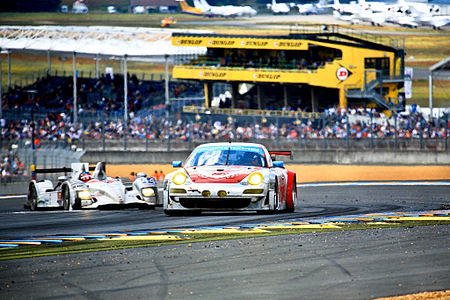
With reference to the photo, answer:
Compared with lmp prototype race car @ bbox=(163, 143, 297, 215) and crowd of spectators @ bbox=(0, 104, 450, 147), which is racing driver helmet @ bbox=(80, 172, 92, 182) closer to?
lmp prototype race car @ bbox=(163, 143, 297, 215)

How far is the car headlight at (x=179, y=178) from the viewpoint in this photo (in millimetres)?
12172

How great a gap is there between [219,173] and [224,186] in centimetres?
29

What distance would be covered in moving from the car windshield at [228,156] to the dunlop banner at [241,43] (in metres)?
36.5

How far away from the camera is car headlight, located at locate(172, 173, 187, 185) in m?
12.2

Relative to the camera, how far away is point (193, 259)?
332 inches

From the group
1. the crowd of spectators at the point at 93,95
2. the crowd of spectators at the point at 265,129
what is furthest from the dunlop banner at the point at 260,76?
the crowd of spectators at the point at 265,129

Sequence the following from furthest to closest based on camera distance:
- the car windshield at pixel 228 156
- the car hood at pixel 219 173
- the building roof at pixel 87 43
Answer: the building roof at pixel 87 43 < the car windshield at pixel 228 156 < the car hood at pixel 219 173

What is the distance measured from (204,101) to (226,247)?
151 ft

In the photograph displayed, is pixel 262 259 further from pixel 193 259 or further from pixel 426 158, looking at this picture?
pixel 426 158

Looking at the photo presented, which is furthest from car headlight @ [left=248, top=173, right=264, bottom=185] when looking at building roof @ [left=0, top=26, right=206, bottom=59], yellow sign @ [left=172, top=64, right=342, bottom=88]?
building roof @ [left=0, top=26, right=206, bottom=59]

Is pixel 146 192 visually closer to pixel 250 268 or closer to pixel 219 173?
pixel 219 173

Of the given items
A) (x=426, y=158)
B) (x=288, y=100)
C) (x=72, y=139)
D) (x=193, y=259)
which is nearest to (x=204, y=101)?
(x=288, y=100)

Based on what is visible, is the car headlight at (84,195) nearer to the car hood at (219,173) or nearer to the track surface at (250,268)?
the car hood at (219,173)

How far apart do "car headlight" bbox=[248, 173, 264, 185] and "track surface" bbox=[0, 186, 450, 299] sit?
2.41ft
